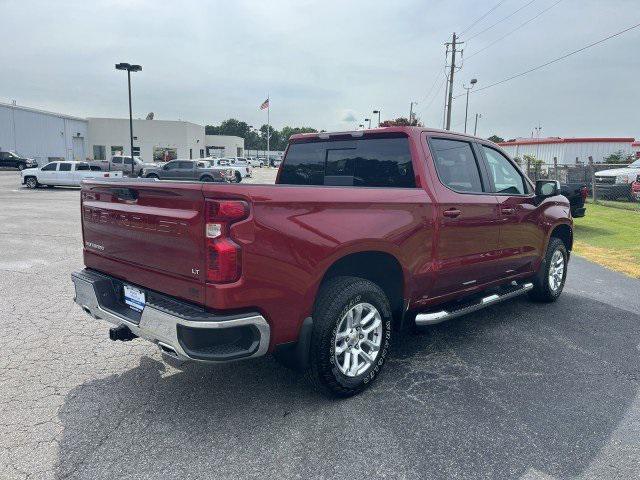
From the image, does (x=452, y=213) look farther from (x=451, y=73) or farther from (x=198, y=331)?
(x=451, y=73)

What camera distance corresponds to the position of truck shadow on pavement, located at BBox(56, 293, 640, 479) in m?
2.68

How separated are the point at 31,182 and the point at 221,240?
93.4 ft

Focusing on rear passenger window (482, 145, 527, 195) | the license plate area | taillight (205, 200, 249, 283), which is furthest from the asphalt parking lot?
rear passenger window (482, 145, 527, 195)

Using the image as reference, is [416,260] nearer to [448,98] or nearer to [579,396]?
[579,396]

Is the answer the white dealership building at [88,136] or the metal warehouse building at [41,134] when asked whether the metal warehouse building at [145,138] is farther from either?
the metal warehouse building at [41,134]

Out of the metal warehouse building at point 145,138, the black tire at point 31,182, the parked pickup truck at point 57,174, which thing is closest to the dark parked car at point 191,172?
the parked pickup truck at point 57,174

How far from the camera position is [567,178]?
68.8ft

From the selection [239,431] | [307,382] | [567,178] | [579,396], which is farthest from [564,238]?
[567,178]

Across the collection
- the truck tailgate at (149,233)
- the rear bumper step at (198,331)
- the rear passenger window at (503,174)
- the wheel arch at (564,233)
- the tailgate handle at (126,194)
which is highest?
the rear passenger window at (503,174)

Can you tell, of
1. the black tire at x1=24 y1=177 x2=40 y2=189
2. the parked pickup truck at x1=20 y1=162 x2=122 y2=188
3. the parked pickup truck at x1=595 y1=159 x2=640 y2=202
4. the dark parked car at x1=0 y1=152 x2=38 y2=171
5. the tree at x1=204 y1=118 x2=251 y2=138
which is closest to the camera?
the parked pickup truck at x1=595 y1=159 x2=640 y2=202

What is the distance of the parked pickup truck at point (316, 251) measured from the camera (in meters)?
2.68

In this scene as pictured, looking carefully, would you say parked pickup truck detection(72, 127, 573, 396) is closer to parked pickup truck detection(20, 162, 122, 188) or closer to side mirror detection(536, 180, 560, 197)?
side mirror detection(536, 180, 560, 197)

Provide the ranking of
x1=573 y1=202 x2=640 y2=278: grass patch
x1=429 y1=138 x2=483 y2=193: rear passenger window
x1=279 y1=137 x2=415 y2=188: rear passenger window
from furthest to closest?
x1=573 y1=202 x2=640 y2=278: grass patch → x1=429 y1=138 x2=483 y2=193: rear passenger window → x1=279 y1=137 x2=415 y2=188: rear passenger window

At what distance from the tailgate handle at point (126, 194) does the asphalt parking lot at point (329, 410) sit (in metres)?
1.43
